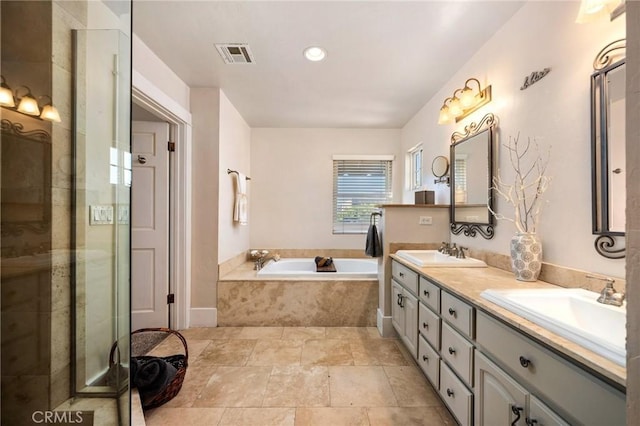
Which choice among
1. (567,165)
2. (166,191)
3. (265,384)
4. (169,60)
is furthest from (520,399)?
(169,60)

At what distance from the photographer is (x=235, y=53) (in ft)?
6.83

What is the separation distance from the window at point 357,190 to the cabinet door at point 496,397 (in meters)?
2.77

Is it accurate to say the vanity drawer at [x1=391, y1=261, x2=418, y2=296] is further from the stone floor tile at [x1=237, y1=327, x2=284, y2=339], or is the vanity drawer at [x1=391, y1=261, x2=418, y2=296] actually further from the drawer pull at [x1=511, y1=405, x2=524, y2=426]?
the stone floor tile at [x1=237, y1=327, x2=284, y2=339]

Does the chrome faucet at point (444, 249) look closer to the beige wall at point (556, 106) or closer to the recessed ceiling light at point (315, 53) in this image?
the beige wall at point (556, 106)

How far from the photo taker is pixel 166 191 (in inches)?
101

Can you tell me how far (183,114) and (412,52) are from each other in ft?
6.93

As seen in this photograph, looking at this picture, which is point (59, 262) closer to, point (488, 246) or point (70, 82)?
point (70, 82)

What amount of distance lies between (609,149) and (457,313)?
3.18ft

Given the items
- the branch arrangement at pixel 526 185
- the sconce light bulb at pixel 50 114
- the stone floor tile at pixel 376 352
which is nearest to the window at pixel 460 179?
the branch arrangement at pixel 526 185

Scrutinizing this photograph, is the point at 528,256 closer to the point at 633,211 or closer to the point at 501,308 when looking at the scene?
the point at 501,308

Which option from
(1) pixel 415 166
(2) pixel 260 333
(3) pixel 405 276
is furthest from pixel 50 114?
(1) pixel 415 166

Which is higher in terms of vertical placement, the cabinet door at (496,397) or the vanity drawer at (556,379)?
the vanity drawer at (556,379)

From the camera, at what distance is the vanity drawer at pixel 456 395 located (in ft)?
3.97

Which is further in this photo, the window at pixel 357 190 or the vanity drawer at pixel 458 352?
the window at pixel 357 190
